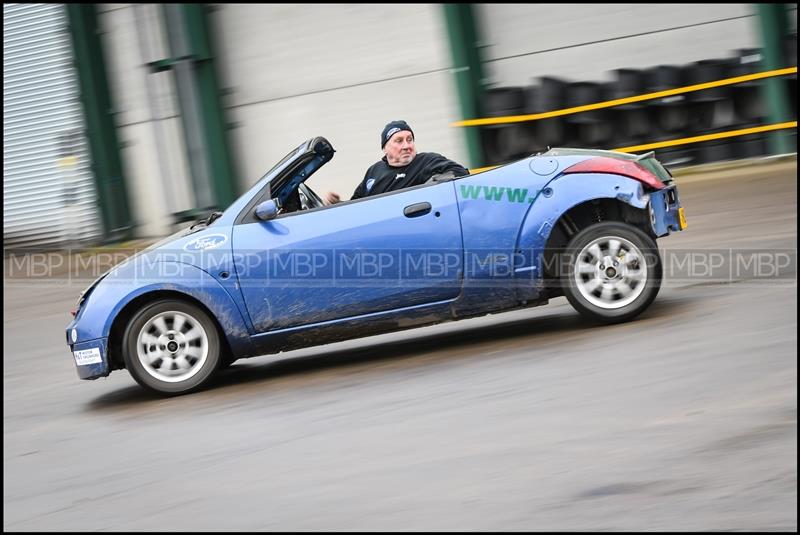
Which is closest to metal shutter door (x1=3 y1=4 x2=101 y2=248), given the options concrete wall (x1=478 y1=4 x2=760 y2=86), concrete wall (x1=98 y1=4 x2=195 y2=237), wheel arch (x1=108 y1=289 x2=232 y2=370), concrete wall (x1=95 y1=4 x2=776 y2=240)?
concrete wall (x1=98 y1=4 x2=195 y2=237)

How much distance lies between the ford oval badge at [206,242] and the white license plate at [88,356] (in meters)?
0.91

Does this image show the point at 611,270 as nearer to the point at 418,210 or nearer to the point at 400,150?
the point at 418,210

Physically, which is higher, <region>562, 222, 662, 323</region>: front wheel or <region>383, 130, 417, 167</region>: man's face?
<region>383, 130, 417, 167</region>: man's face

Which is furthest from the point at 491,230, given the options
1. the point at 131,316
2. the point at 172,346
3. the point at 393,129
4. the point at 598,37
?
the point at 598,37

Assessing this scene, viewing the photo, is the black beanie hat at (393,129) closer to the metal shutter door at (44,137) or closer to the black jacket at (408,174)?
the black jacket at (408,174)

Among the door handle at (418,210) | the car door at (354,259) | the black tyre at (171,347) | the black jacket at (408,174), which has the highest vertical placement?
the black jacket at (408,174)

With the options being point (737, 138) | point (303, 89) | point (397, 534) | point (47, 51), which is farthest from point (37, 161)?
point (397, 534)

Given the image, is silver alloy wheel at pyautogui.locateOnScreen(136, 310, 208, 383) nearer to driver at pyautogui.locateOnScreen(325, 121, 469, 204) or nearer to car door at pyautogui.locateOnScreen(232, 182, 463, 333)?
car door at pyautogui.locateOnScreen(232, 182, 463, 333)

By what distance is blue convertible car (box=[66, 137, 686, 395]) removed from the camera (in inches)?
273

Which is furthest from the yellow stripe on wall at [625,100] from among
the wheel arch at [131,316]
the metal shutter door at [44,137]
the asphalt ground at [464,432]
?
the wheel arch at [131,316]

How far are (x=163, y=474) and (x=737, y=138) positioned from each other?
38.6 ft

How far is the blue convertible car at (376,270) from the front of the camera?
6938mm

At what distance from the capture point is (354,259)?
6914mm

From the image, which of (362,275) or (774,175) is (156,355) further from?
(774,175)
